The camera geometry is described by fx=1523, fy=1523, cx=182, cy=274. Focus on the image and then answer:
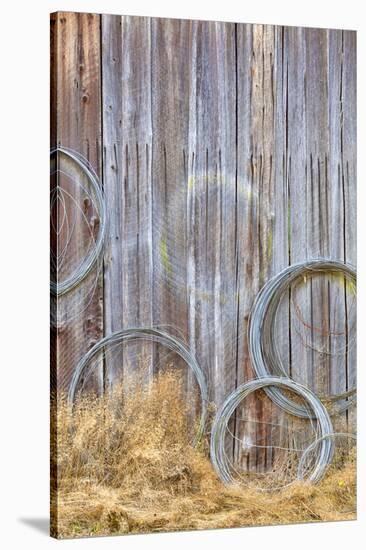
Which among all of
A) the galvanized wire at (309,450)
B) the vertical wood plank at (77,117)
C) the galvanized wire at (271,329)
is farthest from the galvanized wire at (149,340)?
the galvanized wire at (309,450)

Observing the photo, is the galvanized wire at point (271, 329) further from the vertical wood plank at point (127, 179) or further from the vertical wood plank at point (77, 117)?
the vertical wood plank at point (77, 117)

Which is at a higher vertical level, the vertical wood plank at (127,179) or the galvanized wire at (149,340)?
the vertical wood plank at (127,179)

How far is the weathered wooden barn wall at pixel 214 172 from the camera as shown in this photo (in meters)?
8.35

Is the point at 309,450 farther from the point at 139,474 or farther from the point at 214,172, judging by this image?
the point at 214,172

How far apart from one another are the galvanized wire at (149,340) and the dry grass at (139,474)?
10cm

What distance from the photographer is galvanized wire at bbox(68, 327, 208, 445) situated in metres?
8.29

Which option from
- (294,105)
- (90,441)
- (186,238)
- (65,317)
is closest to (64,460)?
(90,441)

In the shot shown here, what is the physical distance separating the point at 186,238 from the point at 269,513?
165 cm

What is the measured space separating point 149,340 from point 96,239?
636mm

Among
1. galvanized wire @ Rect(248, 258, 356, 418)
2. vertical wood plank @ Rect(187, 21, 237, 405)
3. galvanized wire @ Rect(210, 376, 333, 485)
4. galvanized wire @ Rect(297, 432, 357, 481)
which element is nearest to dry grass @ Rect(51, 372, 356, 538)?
galvanized wire @ Rect(210, 376, 333, 485)

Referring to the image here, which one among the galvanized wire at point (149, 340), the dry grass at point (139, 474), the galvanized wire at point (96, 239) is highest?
the galvanized wire at point (96, 239)

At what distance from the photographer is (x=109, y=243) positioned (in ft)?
27.5

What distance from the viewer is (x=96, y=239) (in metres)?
8.33

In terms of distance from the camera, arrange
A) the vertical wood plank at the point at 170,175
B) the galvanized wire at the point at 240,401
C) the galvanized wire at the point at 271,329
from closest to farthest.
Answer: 1. the vertical wood plank at the point at 170,175
2. the galvanized wire at the point at 240,401
3. the galvanized wire at the point at 271,329
